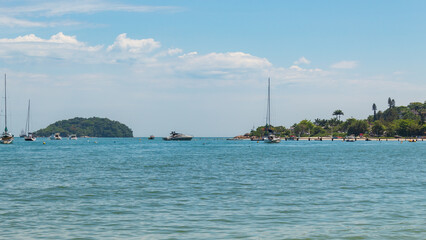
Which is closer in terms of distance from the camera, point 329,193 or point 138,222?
point 138,222

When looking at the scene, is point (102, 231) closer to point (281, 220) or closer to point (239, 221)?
point (239, 221)

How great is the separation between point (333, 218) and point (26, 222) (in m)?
15.7

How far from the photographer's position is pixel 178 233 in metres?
20.5

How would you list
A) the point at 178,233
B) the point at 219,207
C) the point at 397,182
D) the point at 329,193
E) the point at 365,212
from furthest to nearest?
the point at 397,182, the point at 329,193, the point at 219,207, the point at 365,212, the point at 178,233

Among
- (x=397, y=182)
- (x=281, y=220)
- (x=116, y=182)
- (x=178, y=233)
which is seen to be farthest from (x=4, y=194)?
(x=397, y=182)

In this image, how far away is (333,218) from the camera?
78.1 feet

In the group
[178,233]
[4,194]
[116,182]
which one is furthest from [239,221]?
[116,182]

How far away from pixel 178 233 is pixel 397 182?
28.5m

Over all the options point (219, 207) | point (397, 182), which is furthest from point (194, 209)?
point (397, 182)

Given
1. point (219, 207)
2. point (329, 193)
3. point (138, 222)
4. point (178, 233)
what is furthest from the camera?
point (329, 193)

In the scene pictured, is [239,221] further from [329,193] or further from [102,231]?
[329,193]

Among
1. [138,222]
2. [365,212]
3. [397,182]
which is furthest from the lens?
[397,182]

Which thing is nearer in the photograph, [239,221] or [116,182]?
[239,221]

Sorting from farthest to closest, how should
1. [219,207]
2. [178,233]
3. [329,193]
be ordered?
[329,193] < [219,207] < [178,233]
